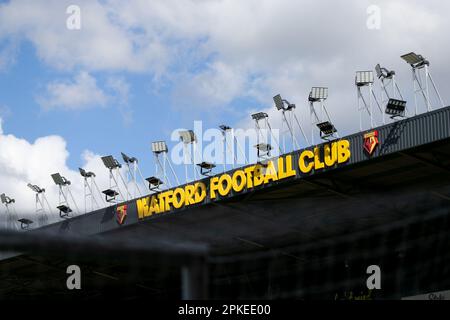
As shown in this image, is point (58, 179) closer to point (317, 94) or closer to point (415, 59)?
point (317, 94)

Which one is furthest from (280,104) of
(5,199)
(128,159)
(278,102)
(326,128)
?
(5,199)

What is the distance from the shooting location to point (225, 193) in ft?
111

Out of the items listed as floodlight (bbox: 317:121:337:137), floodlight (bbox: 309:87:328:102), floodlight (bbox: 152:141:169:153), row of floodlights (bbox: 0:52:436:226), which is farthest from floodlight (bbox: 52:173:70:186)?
floodlight (bbox: 317:121:337:137)

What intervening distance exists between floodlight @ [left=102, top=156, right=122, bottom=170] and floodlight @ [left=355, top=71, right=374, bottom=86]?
16.5 meters

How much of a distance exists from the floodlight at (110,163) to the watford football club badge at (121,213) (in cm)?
474

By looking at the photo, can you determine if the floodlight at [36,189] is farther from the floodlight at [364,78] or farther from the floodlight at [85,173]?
the floodlight at [364,78]

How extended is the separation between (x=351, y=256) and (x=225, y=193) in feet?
41.5

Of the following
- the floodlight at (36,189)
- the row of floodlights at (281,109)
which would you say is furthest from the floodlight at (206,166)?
the floodlight at (36,189)

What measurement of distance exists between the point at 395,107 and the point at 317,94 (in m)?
5.41

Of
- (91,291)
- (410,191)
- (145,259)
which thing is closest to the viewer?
(145,259)

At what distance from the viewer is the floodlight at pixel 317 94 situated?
33312mm

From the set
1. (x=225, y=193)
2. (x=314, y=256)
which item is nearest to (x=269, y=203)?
(x=225, y=193)

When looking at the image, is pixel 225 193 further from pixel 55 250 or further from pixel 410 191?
pixel 55 250

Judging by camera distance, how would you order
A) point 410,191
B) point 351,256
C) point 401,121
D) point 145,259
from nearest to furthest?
point 145,259 < point 401,121 < point 410,191 < point 351,256
